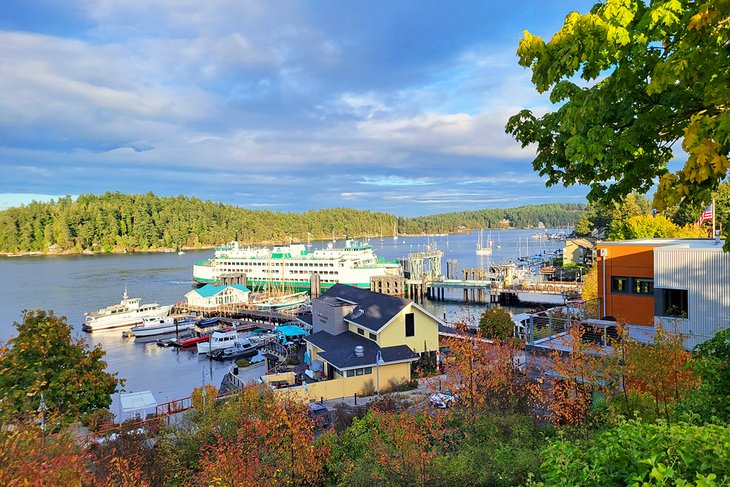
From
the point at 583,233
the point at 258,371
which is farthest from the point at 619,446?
the point at 583,233

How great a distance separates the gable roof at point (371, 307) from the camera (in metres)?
25.5

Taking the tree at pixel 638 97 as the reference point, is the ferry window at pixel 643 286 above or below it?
below

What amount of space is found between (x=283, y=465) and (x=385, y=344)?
14.2m

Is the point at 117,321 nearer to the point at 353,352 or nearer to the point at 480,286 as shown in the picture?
the point at 353,352

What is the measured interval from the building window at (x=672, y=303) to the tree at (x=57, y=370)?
2131cm

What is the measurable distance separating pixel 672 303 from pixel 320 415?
44.9ft

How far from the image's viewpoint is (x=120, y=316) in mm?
50656

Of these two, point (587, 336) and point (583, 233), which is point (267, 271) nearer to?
point (583, 233)

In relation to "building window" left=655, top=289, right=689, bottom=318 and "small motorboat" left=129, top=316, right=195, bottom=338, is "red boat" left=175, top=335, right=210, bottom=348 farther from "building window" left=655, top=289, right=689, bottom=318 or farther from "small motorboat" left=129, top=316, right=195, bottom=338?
"building window" left=655, top=289, right=689, bottom=318

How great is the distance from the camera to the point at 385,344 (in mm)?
25000

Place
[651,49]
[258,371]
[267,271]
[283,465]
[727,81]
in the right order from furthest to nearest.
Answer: [267,271]
[258,371]
[283,465]
[651,49]
[727,81]

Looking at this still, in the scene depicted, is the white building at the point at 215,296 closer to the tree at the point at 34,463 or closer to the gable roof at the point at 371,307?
the gable roof at the point at 371,307

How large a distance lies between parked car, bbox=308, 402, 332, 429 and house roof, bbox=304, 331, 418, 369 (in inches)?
117

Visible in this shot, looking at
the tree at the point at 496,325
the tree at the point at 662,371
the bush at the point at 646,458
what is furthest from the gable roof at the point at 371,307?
the bush at the point at 646,458
